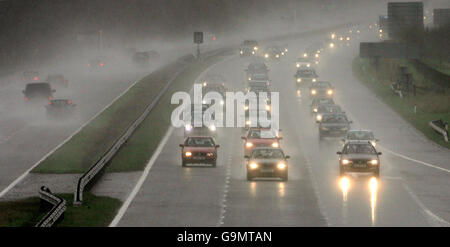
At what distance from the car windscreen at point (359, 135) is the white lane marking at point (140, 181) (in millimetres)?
9563

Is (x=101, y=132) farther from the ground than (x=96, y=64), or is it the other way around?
(x=96, y=64)

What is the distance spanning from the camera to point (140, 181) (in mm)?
43438

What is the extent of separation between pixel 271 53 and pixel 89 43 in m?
A: 41.1

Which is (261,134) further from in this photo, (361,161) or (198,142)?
(361,161)

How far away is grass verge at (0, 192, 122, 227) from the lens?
1259 inches

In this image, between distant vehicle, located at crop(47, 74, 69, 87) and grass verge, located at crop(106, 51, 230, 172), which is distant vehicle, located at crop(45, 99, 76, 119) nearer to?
grass verge, located at crop(106, 51, 230, 172)

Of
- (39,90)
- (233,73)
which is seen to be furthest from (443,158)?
(233,73)

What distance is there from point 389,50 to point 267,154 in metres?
68.2

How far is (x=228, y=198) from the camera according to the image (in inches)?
1479

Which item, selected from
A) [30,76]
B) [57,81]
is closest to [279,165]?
[57,81]

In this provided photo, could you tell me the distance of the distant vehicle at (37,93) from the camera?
77750 mm

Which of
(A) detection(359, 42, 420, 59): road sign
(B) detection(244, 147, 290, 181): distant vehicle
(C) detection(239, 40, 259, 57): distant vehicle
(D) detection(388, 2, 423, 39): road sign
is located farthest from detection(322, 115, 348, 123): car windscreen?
(C) detection(239, 40, 259, 57): distant vehicle

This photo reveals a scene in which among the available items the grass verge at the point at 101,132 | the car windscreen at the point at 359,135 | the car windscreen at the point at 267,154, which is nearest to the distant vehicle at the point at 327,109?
the grass verge at the point at 101,132
